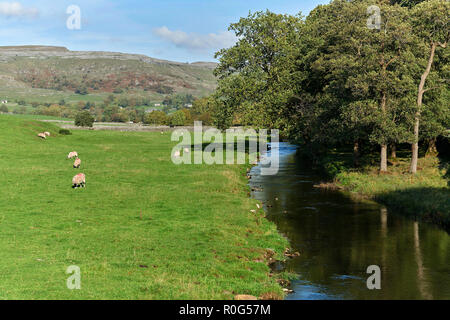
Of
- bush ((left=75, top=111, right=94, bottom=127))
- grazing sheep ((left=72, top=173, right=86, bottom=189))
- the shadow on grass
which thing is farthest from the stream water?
bush ((left=75, top=111, right=94, bottom=127))

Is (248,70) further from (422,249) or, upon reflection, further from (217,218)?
(422,249)

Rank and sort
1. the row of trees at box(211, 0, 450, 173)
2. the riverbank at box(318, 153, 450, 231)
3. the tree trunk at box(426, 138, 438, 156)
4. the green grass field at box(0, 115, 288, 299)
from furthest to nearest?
the tree trunk at box(426, 138, 438, 156)
the row of trees at box(211, 0, 450, 173)
the riverbank at box(318, 153, 450, 231)
the green grass field at box(0, 115, 288, 299)

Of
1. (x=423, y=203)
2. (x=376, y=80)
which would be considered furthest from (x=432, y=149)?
(x=423, y=203)

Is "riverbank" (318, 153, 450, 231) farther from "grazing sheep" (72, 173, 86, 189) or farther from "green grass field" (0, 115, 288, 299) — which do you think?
"grazing sheep" (72, 173, 86, 189)

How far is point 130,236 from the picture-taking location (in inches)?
1054

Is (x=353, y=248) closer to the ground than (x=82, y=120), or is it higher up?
closer to the ground

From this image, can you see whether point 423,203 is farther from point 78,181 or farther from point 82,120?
point 82,120

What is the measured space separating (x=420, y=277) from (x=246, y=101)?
4906 centimetres

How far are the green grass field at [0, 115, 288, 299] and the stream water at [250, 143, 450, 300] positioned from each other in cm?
201

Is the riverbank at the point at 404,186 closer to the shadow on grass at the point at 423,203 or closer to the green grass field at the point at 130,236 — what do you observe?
the shadow on grass at the point at 423,203

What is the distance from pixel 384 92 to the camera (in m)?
48.6

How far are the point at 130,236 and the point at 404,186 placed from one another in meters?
29.3

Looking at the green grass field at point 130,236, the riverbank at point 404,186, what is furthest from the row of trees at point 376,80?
the green grass field at point 130,236

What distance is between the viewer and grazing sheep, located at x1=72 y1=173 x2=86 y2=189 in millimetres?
40966
